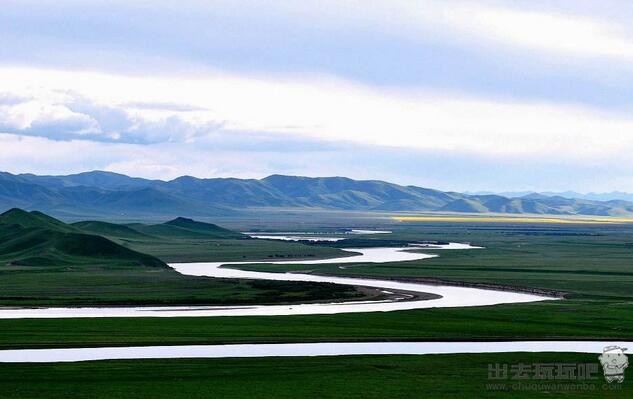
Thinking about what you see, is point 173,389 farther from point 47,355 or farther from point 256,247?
point 256,247

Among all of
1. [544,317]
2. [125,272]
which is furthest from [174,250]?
[544,317]

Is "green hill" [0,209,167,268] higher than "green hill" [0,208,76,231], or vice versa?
"green hill" [0,208,76,231]

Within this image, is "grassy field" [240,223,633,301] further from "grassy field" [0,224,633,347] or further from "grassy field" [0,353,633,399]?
"grassy field" [0,353,633,399]

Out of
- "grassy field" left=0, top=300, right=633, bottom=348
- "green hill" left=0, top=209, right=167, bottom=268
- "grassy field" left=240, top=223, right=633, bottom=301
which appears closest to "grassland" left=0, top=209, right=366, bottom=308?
"green hill" left=0, top=209, right=167, bottom=268
